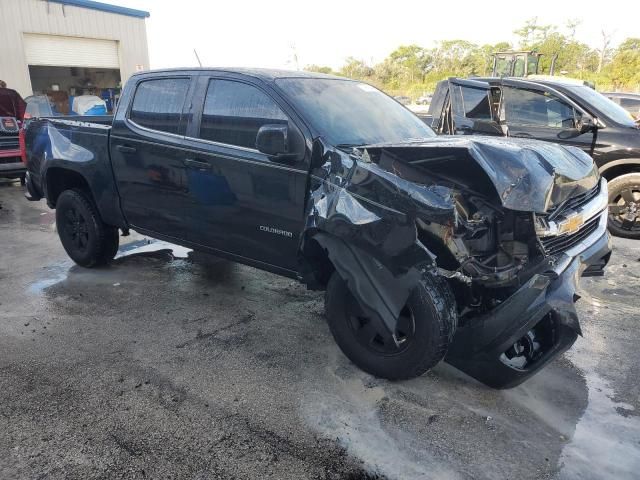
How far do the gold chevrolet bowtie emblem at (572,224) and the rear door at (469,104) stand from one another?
9.98ft

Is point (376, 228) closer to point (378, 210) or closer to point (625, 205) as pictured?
point (378, 210)

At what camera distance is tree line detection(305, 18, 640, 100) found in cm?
3478

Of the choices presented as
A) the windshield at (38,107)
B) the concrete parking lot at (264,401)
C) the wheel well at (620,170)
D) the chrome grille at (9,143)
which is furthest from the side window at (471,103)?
the windshield at (38,107)

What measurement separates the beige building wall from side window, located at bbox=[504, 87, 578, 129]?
15.5 m

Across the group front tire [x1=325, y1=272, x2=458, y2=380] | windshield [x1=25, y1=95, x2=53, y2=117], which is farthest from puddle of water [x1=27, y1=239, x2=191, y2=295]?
windshield [x1=25, y1=95, x2=53, y2=117]

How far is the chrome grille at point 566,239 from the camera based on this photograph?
273 cm

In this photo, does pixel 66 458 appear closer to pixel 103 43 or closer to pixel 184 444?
pixel 184 444

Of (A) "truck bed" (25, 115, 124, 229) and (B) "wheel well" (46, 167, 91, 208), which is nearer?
(A) "truck bed" (25, 115, 124, 229)

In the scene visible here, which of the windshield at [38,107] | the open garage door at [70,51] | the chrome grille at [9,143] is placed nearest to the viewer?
the chrome grille at [9,143]

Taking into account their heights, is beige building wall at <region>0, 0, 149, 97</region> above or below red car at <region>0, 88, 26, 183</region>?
above

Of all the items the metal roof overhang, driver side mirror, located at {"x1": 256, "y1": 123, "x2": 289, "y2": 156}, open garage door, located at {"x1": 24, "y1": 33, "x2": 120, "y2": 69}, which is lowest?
driver side mirror, located at {"x1": 256, "y1": 123, "x2": 289, "y2": 156}

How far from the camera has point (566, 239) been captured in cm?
291

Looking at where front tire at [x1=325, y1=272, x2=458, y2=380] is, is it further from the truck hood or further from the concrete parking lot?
the truck hood

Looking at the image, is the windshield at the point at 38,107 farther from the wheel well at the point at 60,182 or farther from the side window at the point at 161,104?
the side window at the point at 161,104
